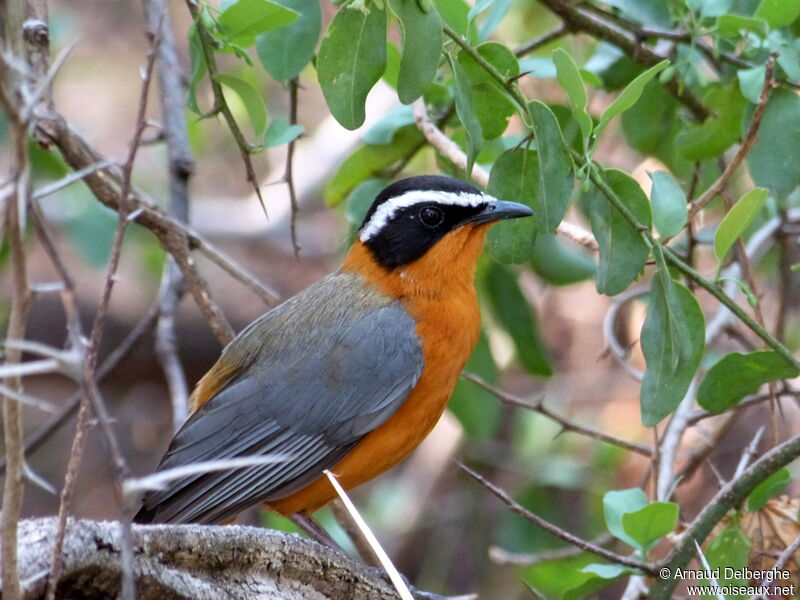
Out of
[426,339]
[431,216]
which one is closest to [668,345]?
[426,339]

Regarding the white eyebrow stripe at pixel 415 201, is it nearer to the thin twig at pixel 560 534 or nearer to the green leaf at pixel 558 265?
the green leaf at pixel 558 265

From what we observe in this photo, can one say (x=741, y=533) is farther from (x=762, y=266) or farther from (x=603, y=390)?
(x=603, y=390)

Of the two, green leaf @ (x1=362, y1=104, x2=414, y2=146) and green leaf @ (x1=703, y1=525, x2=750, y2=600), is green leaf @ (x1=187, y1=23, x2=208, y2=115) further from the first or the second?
green leaf @ (x1=703, y1=525, x2=750, y2=600)

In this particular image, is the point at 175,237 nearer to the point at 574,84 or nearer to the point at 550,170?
the point at 550,170

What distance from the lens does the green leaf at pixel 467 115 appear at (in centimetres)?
364

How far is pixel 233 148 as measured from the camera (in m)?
11.5

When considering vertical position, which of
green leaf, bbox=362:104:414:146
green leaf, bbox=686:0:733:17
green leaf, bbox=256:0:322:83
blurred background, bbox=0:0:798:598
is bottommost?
blurred background, bbox=0:0:798:598

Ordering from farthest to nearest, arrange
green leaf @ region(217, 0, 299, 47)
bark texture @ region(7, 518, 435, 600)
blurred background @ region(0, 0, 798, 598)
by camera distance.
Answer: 1. blurred background @ region(0, 0, 798, 598)
2. green leaf @ region(217, 0, 299, 47)
3. bark texture @ region(7, 518, 435, 600)

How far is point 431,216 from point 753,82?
1.53 meters

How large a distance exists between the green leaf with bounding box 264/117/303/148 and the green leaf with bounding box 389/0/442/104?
90 cm

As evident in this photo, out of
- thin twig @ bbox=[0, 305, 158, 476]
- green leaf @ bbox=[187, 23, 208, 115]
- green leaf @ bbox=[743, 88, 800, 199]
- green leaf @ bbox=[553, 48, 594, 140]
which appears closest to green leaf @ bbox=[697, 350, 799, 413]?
green leaf @ bbox=[743, 88, 800, 199]

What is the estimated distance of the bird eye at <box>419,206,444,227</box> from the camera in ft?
16.3

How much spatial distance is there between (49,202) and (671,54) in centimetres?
399

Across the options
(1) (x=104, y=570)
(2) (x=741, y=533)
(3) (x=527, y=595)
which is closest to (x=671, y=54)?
(2) (x=741, y=533)
